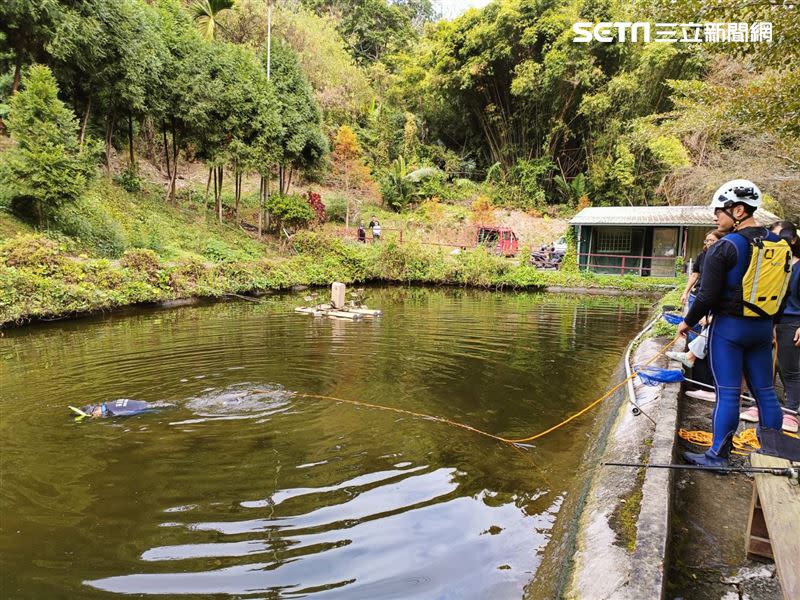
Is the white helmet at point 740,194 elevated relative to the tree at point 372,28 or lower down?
lower down

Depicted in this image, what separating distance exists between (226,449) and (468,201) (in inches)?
1154

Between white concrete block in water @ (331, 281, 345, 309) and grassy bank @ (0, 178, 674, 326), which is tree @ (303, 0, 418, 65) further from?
white concrete block in water @ (331, 281, 345, 309)

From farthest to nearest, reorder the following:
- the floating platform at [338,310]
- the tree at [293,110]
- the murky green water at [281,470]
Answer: the tree at [293,110], the floating platform at [338,310], the murky green water at [281,470]

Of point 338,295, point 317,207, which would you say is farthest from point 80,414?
point 317,207

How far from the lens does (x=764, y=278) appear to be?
3.15 meters

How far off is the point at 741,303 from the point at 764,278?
0.20 m

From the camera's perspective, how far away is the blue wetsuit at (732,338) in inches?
126

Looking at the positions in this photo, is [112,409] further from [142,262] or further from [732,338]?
[142,262]

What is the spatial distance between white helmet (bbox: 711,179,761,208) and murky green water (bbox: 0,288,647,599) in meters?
2.50

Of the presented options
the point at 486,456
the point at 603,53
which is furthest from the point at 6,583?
the point at 603,53

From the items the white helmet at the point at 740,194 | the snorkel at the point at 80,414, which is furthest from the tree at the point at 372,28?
the white helmet at the point at 740,194

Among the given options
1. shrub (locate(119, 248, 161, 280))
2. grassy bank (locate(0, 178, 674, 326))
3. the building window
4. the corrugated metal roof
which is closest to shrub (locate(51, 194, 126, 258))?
grassy bank (locate(0, 178, 674, 326))

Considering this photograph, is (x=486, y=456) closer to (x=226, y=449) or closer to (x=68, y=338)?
(x=226, y=449)

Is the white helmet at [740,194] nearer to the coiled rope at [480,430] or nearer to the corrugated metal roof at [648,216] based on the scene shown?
the coiled rope at [480,430]
